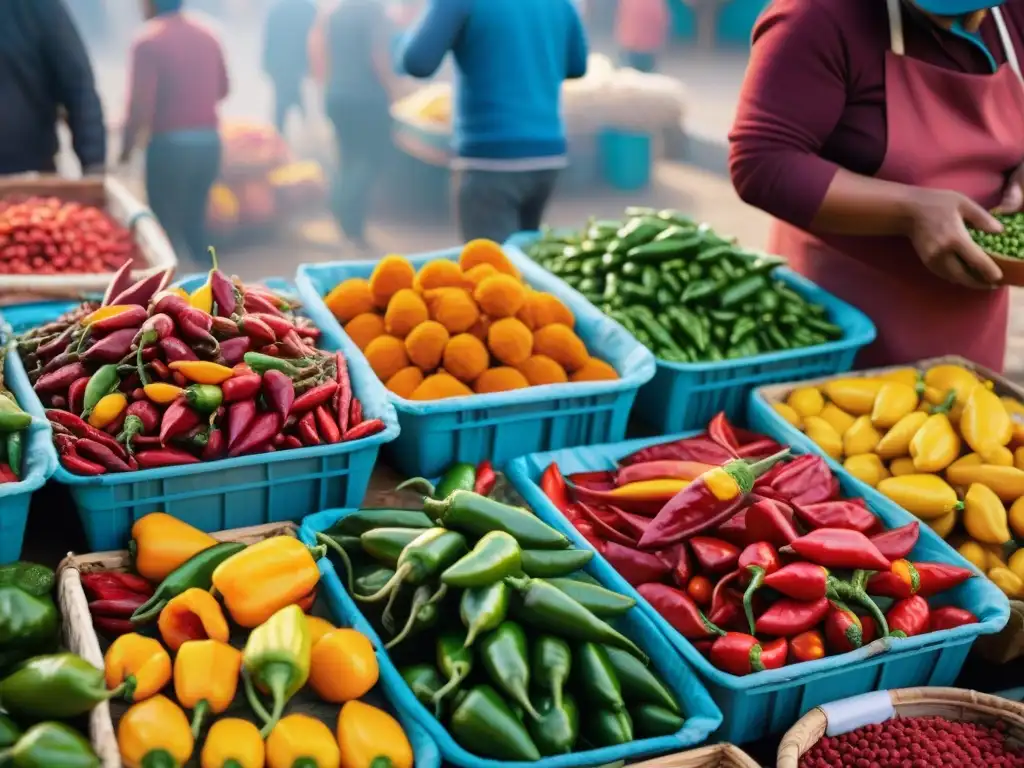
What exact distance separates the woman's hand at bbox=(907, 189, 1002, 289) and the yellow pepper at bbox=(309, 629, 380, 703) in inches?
70.0

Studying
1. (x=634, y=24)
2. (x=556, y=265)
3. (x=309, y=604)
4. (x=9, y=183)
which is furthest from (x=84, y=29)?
(x=309, y=604)

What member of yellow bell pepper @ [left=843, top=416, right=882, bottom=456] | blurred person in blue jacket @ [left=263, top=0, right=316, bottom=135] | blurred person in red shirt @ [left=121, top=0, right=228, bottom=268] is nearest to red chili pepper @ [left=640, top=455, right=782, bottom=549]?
yellow bell pepper @ [left=843, top=416, right=882, bottom=456]

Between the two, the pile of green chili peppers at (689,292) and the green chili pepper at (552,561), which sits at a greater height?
the pile of green chili peppers at (689,292)

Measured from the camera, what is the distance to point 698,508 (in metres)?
2.25

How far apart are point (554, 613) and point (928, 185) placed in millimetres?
1718

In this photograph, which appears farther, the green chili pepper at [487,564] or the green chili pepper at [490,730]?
the green chili pepper at [487,564]

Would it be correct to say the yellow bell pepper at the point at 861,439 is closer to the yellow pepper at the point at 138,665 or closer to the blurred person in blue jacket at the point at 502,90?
the yellow pepper at the point at 138,665

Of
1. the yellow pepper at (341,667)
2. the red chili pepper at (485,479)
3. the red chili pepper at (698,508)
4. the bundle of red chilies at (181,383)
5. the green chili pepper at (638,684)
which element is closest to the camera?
the yellow pepper at (341,667)

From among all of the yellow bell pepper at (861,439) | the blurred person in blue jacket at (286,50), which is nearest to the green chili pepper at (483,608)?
the yellow bell pepper at (861,439)

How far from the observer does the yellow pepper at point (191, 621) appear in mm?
1852

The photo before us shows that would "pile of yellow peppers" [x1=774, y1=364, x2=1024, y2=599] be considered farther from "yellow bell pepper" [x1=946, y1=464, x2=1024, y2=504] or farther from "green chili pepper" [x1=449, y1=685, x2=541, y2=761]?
"green chili pepper" [x1=449, y1=685, x2=541, y2=761]

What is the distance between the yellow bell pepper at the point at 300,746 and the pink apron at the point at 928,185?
2056 millimetres

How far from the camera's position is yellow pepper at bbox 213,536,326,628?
190cm

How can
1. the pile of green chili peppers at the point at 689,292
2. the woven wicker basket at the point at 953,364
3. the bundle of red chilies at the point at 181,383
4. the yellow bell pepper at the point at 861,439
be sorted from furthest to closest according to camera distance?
the pile of green chili peppers at the point at 689,292, the yellow bell pepper at the point at 861,439, the woven wicker basket at the point at 953,364, the bundle of red chilies at the point at 181,383
